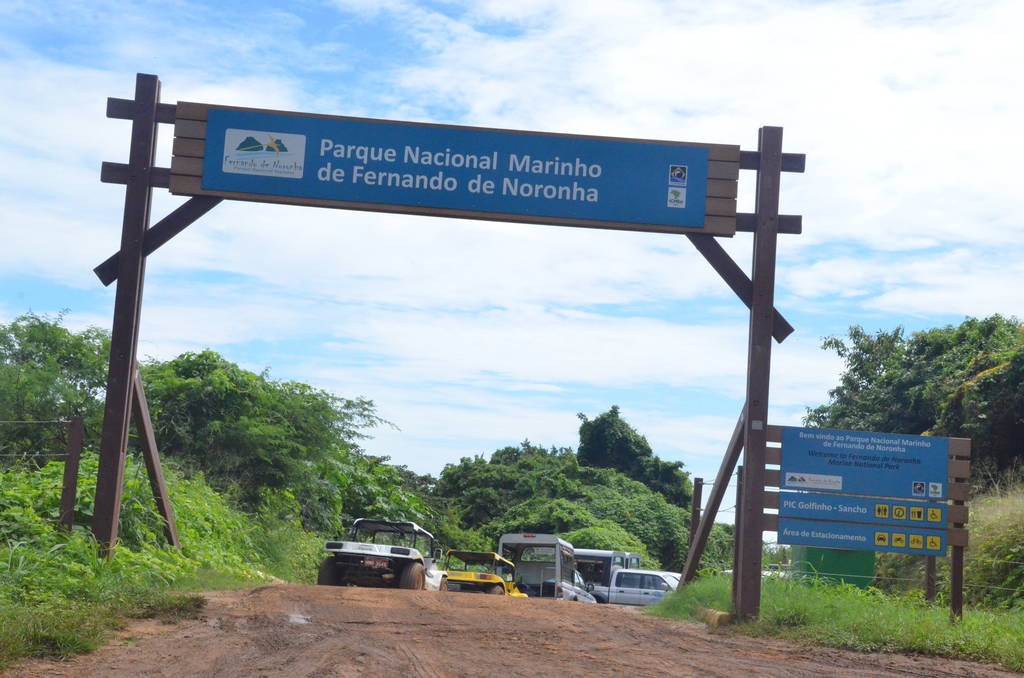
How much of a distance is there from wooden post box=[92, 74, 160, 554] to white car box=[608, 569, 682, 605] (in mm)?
20934

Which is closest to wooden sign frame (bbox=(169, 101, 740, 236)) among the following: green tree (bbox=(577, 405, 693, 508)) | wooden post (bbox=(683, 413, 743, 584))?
wooden post (bbox=(683, 413, 743, 584))

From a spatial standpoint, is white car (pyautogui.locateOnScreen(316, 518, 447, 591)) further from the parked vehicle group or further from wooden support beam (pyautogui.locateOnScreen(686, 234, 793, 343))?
wooden support beam (pyautogui.locateOnScreen(686, 234, 793, 343))

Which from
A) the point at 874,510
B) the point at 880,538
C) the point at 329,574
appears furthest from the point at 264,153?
the point at 329,574

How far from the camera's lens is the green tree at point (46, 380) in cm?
2217

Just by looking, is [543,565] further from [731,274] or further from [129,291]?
[129,291]

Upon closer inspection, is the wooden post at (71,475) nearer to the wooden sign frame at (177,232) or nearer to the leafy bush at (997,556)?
the wooden sign frame at (177,232)

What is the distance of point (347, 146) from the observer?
11.5 m

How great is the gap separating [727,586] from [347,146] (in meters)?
6.64

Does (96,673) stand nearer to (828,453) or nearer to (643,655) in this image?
(643,655)

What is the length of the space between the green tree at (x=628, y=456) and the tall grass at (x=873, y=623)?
41601mm

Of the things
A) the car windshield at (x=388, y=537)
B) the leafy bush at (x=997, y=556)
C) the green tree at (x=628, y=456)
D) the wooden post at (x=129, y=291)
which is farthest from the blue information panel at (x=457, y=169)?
the green tree at (x=628, y=456)

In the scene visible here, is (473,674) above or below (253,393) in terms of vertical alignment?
below

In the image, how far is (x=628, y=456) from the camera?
5434cm

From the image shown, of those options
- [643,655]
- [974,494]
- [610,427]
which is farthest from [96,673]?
[610,427]
